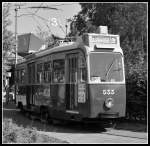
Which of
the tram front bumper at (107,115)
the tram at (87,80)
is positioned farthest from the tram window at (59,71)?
the tram front bumper at (107,115)

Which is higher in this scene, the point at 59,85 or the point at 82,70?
the point at 82,70

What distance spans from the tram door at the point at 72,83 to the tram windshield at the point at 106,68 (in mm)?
847

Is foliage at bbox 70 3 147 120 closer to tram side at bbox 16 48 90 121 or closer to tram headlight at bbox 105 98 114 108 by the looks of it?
tram side at bbox 16 48 90 121

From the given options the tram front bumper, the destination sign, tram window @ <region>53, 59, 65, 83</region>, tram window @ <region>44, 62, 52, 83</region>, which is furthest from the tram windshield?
tram window @ <region>44, 62, 52, 83</region>

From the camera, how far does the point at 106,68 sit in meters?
13.0

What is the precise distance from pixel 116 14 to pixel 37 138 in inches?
426

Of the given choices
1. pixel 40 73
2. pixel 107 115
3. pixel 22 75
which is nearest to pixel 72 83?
Answer: pixel 107 115

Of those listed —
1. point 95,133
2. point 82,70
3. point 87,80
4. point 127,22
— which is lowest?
point 95,133

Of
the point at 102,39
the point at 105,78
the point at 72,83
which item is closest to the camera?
the point at 105,78

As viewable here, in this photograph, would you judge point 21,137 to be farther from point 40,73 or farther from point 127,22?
point 127,22

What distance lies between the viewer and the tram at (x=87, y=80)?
1270 centimetres

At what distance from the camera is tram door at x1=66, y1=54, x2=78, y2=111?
13.3m

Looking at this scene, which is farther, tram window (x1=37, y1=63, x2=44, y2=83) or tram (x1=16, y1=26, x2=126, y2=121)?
tram window (x1=37, y1=63, x2=44, y2=83)

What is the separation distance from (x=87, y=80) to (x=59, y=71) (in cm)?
202
